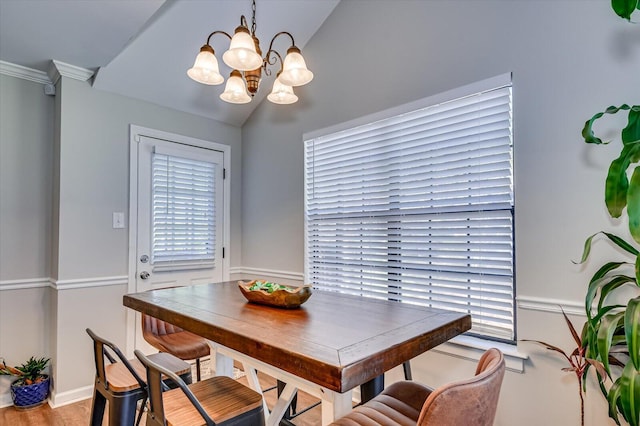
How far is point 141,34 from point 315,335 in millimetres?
2661

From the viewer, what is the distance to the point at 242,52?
1.63 m

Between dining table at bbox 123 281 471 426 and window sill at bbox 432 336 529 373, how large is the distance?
Result: 25.0 inches

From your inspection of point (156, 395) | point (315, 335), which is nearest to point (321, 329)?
point (315, 335)

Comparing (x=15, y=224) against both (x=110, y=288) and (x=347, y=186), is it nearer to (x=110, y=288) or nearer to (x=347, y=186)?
(x=110, y=288)

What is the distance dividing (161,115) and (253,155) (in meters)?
0.95

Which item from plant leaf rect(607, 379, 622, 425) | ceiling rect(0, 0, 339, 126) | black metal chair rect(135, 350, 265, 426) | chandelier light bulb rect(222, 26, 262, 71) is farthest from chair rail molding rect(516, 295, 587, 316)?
ceiling rect(0, 0, 339, 126)

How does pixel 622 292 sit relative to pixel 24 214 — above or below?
below

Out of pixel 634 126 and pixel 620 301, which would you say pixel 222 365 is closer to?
pixel 620 301

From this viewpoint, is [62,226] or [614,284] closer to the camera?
[614,284]

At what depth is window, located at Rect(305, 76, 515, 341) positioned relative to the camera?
6.61 feet

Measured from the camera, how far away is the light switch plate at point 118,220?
294cm

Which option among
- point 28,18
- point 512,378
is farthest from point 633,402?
point 28,18

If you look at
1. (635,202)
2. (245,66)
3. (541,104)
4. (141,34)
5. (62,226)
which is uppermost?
(141,34)

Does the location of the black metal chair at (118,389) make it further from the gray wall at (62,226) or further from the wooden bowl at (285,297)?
the gray wall at (62,226)
